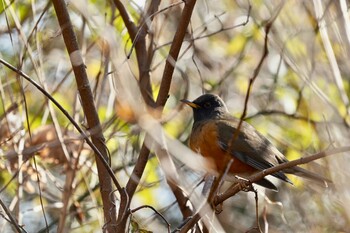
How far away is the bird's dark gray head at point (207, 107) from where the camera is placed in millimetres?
6195

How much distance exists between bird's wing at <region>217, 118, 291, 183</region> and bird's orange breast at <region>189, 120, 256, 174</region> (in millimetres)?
39

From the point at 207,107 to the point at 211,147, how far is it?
0.63 metres

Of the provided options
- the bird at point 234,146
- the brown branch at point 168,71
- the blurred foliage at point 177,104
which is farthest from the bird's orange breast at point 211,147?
the brown branch at point 168,71

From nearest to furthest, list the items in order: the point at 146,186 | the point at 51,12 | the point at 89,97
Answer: the point at 89,97, the point at 146,186, the point at 51,12

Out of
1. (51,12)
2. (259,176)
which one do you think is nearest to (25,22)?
(51,12)

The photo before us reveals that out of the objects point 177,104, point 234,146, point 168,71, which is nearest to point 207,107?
point 234,146

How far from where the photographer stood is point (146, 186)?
585 centimetres

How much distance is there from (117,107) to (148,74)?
0.51m

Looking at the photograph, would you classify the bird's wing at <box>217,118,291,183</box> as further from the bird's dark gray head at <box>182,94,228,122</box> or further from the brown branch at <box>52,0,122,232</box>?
the brown branch at <box>52,0,122,232</box>

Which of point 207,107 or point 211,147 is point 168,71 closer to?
point 211,147

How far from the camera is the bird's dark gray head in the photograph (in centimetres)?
620

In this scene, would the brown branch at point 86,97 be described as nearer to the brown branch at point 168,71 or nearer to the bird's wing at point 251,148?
the brown branch at point 168,71

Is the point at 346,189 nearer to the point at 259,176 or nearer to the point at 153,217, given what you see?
the point at 259,176

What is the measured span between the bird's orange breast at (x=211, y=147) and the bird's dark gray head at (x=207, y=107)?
0.26 m
